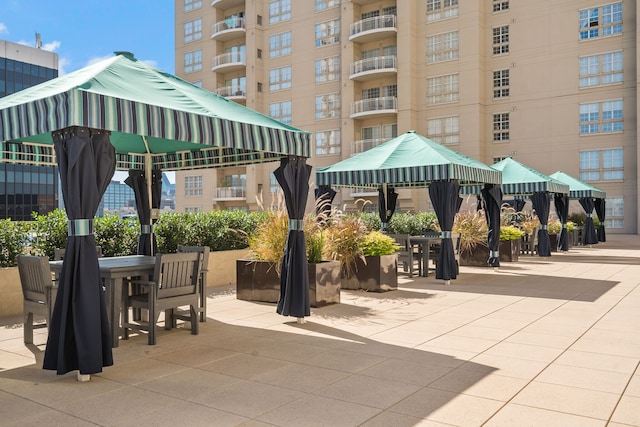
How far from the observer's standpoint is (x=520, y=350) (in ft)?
18.7

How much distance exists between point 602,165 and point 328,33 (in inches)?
745

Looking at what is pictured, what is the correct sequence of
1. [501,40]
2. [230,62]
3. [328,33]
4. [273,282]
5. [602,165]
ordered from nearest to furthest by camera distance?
1. [273,282]
2. [602,165]
3. [501,40]
4. [328,33]
5. [230,62]

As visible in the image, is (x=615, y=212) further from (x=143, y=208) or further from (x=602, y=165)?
(x=143, y=208)

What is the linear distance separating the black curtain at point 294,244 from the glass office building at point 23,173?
7046cm

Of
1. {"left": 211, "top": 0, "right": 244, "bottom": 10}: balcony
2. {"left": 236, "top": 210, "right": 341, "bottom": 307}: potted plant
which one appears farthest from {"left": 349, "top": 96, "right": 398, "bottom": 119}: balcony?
{"left": 236, "top": 210, "right": 341, "bottom": 307}: potted plant

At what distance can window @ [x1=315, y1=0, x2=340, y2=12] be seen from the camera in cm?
3708

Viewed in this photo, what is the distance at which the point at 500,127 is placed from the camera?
32.8 metres

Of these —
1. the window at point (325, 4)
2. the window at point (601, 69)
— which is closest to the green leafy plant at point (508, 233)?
the window at point (601, 69)

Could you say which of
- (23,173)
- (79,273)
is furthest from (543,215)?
(23,173)

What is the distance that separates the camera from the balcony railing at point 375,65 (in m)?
34.1

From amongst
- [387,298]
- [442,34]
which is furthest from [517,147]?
[387,298]

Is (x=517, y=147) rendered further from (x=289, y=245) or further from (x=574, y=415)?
(x=574, y=415)

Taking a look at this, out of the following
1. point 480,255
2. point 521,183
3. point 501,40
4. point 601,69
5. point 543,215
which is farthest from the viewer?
point 501,40

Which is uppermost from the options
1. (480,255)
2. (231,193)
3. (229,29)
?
(229,29)
